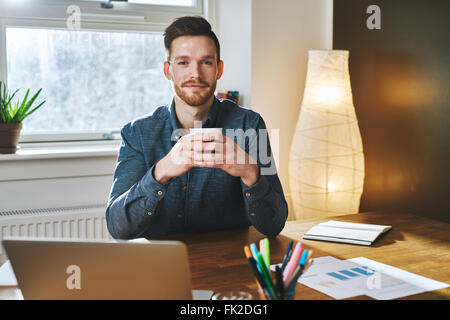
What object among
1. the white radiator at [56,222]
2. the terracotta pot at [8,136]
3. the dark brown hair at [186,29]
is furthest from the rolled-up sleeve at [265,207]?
the terracotta pot at [8,136]

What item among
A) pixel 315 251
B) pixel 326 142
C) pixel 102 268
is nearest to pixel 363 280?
pixel 315 251

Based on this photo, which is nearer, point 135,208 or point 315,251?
point 315,251

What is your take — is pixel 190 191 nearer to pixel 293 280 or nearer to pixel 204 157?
pixel 204 157

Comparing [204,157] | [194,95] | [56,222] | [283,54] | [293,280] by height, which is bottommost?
[56,222]

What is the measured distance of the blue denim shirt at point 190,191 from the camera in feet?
4.92

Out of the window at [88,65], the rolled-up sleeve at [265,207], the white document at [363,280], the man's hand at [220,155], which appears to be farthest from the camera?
the window at [88,65]

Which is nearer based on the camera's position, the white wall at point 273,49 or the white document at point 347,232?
the white document at point 347,232

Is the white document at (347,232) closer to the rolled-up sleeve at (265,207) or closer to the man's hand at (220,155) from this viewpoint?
the rolled-up sleeve at (265,207)

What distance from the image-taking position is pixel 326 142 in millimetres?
2777

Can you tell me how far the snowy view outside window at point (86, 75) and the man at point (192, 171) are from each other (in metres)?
1.18

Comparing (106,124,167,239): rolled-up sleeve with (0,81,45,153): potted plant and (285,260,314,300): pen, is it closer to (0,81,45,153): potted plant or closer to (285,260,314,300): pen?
(285,260,314,300): pen

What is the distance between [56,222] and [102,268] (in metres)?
1.79

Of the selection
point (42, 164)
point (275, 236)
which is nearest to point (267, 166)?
point (275, 236)

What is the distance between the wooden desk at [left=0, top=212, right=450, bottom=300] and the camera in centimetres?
111
